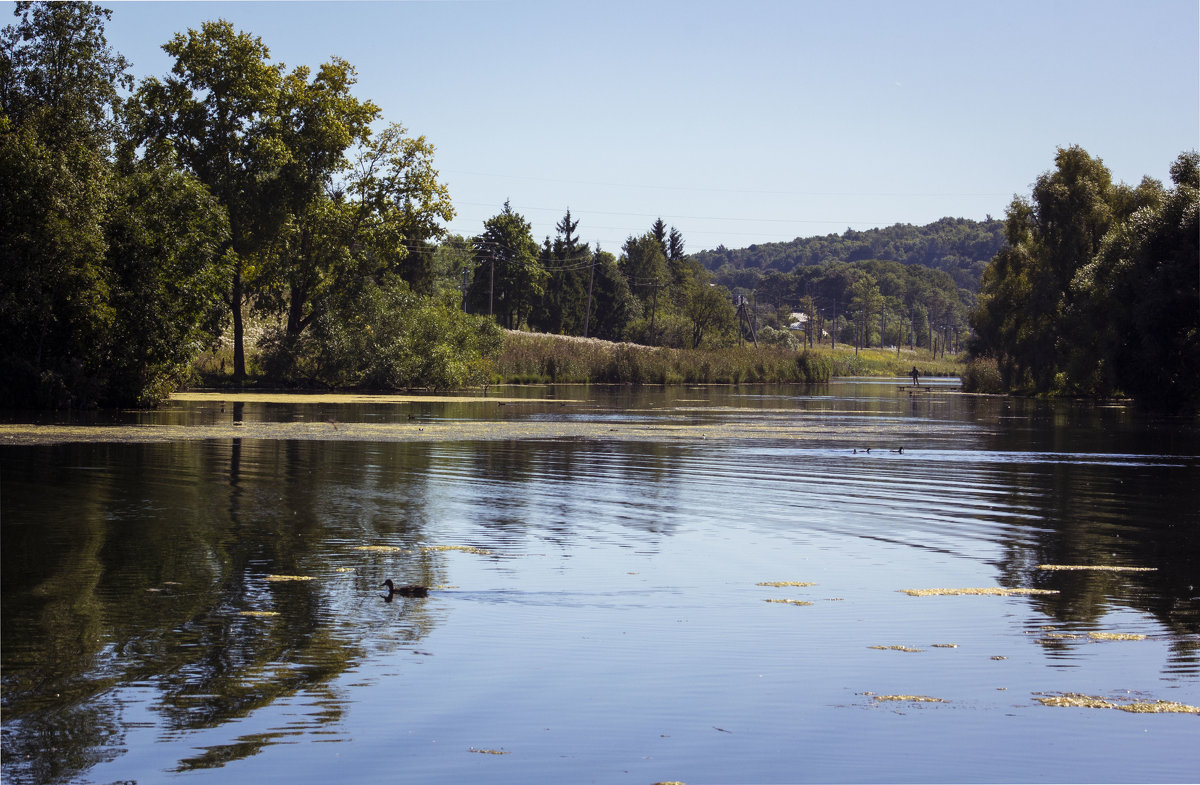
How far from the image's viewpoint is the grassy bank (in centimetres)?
9906

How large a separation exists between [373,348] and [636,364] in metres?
35.9

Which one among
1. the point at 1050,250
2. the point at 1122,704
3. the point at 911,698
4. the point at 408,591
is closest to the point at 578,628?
the point at 408,591

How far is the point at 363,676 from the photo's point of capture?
8.88 metres

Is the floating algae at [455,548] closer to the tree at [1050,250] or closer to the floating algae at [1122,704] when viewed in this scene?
the floating algae at [1122,704]

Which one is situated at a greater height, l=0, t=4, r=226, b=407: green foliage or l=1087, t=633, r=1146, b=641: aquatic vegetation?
l=0, t=4, r=226, b=407: green foliage

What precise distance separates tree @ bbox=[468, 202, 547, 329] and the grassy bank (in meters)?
33.6

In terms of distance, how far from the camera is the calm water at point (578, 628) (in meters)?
7.35

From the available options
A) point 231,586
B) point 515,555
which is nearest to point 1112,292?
point 515,555

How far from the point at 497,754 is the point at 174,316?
41285 mm

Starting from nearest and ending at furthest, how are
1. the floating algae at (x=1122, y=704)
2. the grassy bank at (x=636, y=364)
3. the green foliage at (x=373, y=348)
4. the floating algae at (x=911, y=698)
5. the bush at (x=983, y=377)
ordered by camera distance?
the floating algae at (x=1122, y=704), the floating algae at (x=911, y=698), the green foliage at (x=373, y=348), the bush at (x=983, y=377), the grassy bank at (x=636, y=364)

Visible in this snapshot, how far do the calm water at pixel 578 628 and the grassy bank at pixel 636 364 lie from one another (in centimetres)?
7361

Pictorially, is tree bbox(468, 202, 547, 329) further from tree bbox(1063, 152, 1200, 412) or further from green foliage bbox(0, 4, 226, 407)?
green foliage bbox(0, 4, 226, 407)

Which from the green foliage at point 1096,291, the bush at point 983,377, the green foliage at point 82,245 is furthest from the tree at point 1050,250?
the green foliage at point 82,245

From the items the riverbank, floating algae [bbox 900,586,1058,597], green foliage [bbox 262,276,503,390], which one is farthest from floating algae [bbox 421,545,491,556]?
the riverbank
